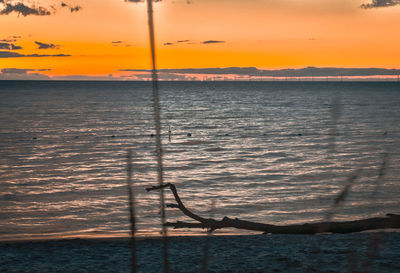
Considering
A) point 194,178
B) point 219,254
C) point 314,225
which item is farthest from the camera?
point 194,178

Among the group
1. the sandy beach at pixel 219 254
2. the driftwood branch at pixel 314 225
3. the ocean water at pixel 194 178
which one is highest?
the driftwood branch at pixel 314 225

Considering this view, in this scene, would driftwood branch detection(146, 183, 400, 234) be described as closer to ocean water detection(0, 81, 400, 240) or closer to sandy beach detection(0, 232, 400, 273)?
ocean water detection(0, 81, 400, 240)

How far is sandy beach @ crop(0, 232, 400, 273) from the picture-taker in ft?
35.3

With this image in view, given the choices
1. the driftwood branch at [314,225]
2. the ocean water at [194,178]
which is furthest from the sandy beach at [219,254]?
the driftwood branch at [314,225]

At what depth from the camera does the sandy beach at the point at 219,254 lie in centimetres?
1076

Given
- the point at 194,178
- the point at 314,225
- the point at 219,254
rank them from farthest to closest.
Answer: the point at 194,178
the point at 219,254
the point at 314,225

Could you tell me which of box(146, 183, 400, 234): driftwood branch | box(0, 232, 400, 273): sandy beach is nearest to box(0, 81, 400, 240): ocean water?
box(146, 183, 400, 234): driftwood branch

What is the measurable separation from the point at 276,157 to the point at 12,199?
2154 centimetres

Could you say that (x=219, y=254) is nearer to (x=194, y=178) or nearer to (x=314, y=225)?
(x=314, y=225)

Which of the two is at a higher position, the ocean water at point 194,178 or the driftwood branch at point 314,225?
the driftwood branch at point 314,225

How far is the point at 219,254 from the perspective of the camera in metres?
11.9

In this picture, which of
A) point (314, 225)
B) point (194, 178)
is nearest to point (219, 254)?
point (314, 225)

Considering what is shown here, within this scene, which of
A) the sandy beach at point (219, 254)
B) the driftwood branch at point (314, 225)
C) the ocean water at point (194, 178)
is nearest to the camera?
the driftwood branch at point (314, 225)

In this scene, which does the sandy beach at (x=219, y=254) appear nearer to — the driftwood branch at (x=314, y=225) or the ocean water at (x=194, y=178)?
the ocean water at (x=194, y=178)
